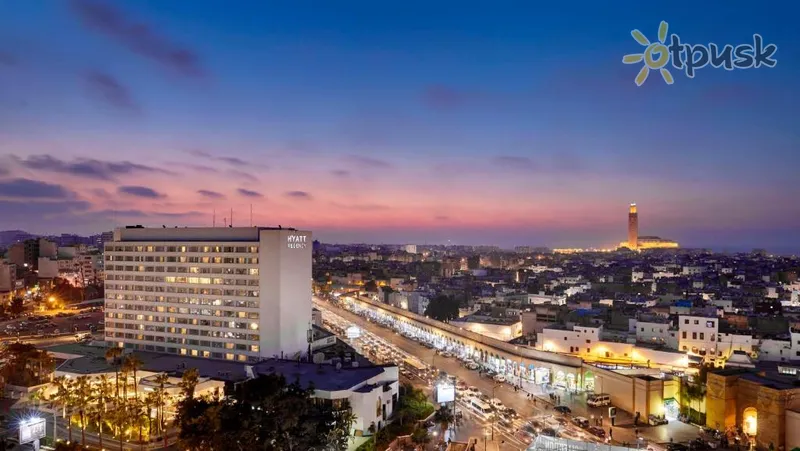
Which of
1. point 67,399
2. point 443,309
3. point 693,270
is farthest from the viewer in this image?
point 693,270

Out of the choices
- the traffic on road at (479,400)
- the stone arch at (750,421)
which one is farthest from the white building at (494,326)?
the stone arch at (750,421)

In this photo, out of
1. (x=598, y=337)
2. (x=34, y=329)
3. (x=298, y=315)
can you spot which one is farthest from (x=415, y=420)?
(x=34, y=329)

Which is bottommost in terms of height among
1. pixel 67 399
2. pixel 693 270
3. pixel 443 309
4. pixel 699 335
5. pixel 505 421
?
pixel 505 421

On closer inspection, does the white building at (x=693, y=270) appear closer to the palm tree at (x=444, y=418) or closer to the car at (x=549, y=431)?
the car at (x=549, y=431)

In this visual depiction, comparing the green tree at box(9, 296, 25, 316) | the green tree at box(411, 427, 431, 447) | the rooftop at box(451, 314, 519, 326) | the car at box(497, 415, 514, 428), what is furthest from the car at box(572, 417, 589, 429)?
the green tree at box(9, 296, 25, 316)

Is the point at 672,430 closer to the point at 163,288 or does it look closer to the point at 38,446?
the point at 38,446

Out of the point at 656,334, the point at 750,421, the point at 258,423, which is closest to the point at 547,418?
the point at 750,421

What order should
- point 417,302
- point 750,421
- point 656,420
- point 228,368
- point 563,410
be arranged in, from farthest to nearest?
1. point 417,302
2. point 228,368
3. point 563,410
4. point 656,420
5. point 750,421

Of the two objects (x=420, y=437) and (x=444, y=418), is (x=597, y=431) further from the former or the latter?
(x=420, y=437)

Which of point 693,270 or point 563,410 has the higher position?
point 693,270

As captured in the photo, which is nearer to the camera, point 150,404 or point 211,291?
point 150,404
